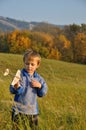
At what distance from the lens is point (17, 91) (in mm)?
3787

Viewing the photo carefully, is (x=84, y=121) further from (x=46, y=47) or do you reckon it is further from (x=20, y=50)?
(x=46, y=47)

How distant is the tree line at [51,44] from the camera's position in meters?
66.8

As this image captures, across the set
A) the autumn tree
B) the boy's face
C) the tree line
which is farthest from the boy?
the autumn tree

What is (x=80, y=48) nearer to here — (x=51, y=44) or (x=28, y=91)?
(x=51, y=44)

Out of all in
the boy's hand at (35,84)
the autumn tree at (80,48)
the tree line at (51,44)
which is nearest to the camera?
the boy's hand at (35,84)

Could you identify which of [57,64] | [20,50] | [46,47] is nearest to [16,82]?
[57,64]

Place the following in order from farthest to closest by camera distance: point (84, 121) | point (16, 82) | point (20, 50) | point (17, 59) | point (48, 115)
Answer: point (20, 50)
point (17, 59)
point (48, 115)
point (84, 121)
point (16, 82)

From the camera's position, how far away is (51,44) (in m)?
73.2

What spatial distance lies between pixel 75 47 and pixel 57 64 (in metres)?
24.9

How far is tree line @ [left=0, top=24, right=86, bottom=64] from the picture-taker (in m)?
66.8

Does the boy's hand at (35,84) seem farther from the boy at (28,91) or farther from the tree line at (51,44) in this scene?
the tree line at (51,44)

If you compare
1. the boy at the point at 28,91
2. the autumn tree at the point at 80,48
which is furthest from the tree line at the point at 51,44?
the boy at the point at 28,91

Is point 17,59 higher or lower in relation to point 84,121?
lower

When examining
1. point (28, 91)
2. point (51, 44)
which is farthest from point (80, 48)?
point (28, 91)
